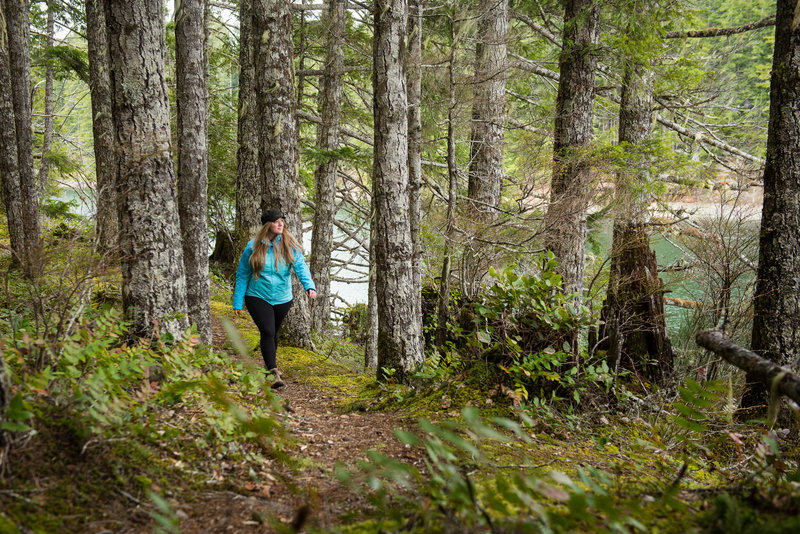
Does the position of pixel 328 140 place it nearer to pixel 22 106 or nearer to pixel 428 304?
pixel 428 304

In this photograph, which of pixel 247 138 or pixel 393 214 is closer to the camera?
pixel 393 214

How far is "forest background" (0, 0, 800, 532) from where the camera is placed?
204 cm

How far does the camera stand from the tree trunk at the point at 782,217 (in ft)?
17.1

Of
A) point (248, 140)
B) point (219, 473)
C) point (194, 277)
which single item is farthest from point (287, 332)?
point (219, 473)

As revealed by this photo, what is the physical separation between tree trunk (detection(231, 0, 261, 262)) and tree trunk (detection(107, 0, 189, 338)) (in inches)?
216

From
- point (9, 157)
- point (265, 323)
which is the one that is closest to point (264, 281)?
point (265, 323)

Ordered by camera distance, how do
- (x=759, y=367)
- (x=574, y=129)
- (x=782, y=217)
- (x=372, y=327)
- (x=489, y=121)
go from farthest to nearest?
(x=372, y=327)
(x=489, y=121)
(x=574, y=129)
(x=782, y=217)
(x=759, y=367)

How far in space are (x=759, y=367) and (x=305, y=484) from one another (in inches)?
96.3

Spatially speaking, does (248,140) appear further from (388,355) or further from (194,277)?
(388,355)

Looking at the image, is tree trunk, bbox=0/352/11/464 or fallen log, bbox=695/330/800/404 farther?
fallen log, bbox=695/330/800/404

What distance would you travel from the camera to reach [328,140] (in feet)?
35.1

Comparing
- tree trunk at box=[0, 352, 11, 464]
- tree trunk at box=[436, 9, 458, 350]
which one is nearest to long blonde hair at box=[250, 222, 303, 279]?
tree trunk at box=[436, 9, 458, 350]

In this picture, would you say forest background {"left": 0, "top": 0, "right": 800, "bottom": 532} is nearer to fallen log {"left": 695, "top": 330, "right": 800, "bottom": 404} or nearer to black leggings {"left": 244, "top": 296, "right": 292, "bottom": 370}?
fallen log {"left": 695, "top": 330, "right": 800, "bottom": 404}

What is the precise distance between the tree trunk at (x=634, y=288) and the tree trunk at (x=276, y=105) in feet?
16.4
